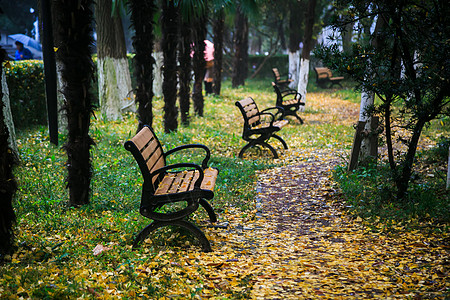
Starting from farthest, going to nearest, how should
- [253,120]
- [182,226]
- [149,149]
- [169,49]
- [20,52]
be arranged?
[20,52] → [169,49] → [253,120] → [149,149] → [182,226]

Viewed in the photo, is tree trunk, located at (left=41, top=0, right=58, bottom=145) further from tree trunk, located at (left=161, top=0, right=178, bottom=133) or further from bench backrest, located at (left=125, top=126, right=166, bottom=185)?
bench backrest, located at (left=125, top=126, right=166, bottom=185)

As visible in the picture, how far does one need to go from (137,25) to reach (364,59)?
15.7ft

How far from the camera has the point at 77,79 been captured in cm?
518

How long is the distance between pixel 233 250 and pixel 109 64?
991 cm

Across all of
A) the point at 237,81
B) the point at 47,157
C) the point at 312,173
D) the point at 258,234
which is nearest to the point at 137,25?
the point at 47,157

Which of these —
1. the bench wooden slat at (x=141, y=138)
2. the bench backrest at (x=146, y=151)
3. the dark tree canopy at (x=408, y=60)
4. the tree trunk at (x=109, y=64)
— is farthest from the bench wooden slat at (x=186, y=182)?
the tree trunk at (x=109, y=64)

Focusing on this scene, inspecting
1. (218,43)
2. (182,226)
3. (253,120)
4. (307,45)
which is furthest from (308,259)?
(218,43)

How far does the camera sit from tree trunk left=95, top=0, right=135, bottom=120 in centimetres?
1291

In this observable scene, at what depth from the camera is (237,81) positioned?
24672mm

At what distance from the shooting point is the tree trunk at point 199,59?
1388 centimetres

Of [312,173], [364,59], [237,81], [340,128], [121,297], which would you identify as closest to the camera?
[121,297]

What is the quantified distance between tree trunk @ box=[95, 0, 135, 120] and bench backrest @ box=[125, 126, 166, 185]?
8.09 metres

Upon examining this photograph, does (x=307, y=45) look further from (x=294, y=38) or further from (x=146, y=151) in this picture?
→ (x=146, y=151)

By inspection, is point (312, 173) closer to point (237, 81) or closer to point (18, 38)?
point (237, 81)
